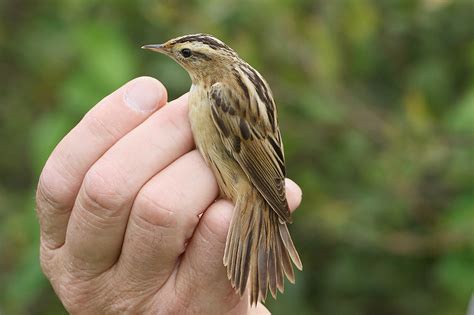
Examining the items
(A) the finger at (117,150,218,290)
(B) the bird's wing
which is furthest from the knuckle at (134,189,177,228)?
(B) the bird's wing

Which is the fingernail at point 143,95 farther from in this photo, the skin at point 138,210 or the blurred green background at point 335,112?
the blurred green background at point 335,112

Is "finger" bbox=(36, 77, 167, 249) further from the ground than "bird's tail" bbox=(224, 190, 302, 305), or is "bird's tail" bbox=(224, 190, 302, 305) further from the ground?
"finger" bbox=(36, 77, 167, 249)

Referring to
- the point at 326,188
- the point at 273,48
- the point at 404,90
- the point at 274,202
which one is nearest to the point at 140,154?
the point at 274,202

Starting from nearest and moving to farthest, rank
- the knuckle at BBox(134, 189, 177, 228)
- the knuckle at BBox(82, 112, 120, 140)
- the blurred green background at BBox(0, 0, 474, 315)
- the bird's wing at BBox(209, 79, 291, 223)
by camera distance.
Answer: the knuckle at BBox(134, 189, 177, 228)
the knuckle at BBox(82, 112, 120, 140)
the bird's wing at BBox(209, 79, 291, 223)
the blurred green background at BBox(0, 0, 474, 315)

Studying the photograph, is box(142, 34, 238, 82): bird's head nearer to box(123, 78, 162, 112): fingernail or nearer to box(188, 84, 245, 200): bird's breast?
box(188, 84, 245, 200): bird's breast

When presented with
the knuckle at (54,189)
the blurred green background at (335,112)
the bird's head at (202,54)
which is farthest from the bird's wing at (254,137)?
the blurred green background at (335,112)

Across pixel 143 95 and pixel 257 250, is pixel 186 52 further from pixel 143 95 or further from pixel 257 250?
pixel 257 250
